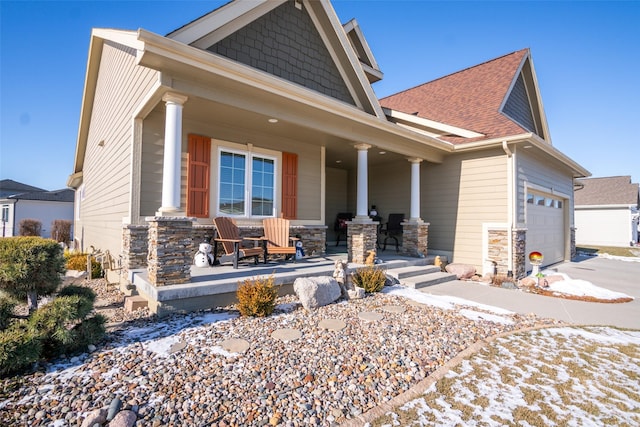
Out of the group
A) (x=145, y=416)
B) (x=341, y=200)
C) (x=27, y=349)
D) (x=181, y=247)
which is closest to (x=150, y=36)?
(x=181, y=247)

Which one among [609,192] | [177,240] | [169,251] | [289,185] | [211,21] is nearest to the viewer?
[169,251]

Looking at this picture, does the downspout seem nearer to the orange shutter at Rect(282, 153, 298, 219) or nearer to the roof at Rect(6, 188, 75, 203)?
the orange shutter at Rect(282, 153, 298, 219)

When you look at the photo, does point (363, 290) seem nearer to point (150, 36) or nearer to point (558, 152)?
point (150, 36)

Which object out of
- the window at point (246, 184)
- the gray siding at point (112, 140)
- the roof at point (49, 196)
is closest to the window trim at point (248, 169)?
the window at point (246, 184)

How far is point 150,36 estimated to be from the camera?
361 cm

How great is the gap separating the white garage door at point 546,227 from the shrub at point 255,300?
284 inches

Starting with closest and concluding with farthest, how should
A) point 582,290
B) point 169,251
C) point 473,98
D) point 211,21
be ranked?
point 169,251, point 211,21, point 582,290, point 473,98

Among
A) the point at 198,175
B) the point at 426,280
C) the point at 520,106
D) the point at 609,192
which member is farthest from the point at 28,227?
the point at 609,192

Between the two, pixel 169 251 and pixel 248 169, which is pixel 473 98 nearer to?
pixel 248 169

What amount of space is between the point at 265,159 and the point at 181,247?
10.3ft

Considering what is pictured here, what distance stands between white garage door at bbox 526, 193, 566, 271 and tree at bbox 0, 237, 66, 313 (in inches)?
→ 366

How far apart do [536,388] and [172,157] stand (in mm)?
4701

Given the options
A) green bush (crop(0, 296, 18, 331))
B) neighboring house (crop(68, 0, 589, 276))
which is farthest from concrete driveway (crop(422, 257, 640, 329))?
green bush (crop(0, 296, 18, 331))

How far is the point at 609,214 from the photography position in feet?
66.0
